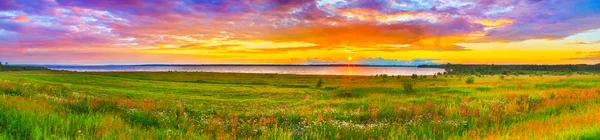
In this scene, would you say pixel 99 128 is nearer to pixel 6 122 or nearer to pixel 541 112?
pixel 6 122

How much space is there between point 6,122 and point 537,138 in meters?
11.2

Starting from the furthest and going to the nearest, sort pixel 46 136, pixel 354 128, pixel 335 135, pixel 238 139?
1. pixel 354 128
2. pixel 335 135
3. pixel 238 139
4. pixel 46 136

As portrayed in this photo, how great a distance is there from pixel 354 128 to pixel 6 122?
8198 mm

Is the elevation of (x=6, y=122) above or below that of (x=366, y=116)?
above

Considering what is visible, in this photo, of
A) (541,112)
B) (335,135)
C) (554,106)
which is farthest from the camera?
(554,106)

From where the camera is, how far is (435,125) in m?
10.0

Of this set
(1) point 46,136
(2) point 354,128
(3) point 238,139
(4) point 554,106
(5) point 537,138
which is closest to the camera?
(1) point 46,136

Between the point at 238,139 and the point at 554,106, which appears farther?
the point at 554,106

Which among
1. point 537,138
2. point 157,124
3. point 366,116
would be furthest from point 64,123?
point 366,116

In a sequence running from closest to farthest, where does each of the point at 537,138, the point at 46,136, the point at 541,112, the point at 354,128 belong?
1. the point at 46,136
2. the point at 537,138
3. the point at 354,128
4. the point at 541,112

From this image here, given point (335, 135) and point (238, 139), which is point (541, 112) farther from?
point (238, 139)

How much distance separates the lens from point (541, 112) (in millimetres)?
12875

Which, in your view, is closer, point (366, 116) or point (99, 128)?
point (99, 128)

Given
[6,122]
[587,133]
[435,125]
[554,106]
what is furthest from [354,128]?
[554,106]
